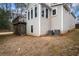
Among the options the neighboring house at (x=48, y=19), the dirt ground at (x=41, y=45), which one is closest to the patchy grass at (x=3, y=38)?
the dirt ground at (x=41, y=45)

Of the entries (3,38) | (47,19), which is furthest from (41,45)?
(3,38)

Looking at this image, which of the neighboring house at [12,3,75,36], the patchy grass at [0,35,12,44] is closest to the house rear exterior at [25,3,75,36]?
the neighboring house at [12,3,75,36]

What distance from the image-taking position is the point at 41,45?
1.90 meters

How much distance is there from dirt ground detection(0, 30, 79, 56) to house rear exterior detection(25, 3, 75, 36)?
3.5 inches

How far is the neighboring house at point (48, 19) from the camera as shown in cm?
190

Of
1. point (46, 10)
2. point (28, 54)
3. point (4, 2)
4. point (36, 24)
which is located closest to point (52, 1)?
point (46, 10)

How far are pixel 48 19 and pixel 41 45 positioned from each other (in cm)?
34

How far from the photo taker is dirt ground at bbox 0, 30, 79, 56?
6.21 ft

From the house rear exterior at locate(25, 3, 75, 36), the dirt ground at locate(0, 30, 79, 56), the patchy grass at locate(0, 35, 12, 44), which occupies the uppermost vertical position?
the house rear exterior at locate(25, 3, 75, 36)

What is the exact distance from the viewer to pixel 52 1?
1907mm

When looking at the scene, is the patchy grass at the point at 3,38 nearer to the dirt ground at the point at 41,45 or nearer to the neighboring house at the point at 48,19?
the dirt ground at the point at 41,45

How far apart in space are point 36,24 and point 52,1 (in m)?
0.36

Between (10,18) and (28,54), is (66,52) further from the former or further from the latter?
(10,18)

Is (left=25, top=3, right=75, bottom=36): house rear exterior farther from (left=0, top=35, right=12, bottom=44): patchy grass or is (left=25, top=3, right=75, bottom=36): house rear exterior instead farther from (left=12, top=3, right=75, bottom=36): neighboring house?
(left=0, top=35, right=12, bottom=44): patchy grass
